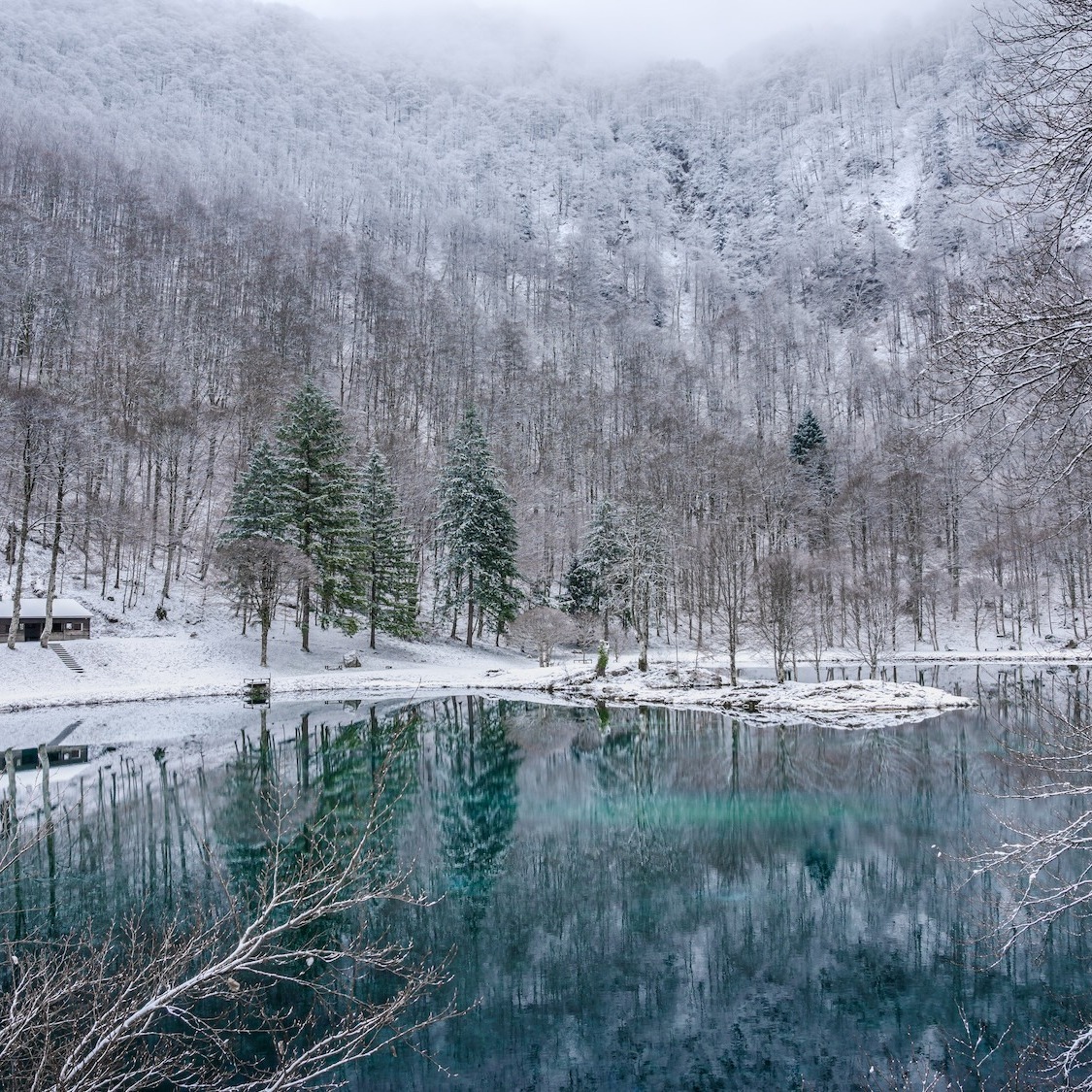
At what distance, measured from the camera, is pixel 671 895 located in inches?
456

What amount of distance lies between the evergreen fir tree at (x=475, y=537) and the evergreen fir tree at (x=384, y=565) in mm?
2975

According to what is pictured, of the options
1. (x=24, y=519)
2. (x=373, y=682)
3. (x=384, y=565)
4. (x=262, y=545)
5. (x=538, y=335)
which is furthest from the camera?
(x=538, y=335)

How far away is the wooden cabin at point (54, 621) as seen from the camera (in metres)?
32.8

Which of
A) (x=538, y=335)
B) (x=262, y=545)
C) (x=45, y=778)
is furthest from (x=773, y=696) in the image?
(x=538, y=335)

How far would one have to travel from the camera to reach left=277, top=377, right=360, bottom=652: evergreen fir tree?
38531mm

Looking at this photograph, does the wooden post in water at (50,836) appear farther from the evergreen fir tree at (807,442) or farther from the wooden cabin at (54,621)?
the evergreen fir tree at (807,442)

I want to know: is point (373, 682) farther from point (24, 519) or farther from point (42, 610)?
point (42, 610)

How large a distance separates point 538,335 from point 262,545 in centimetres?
7211

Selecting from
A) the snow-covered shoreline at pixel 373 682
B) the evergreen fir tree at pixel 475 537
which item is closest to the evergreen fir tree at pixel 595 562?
the evergreen fir tree at pixel 475 537

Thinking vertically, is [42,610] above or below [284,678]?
above

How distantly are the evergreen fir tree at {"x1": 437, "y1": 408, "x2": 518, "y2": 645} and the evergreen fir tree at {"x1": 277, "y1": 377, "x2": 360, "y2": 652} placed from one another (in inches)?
268

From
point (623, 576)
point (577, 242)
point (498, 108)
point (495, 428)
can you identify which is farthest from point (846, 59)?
point (623, 576)

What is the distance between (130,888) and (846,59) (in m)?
207

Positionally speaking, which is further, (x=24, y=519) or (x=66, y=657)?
(x=66, y=657)
